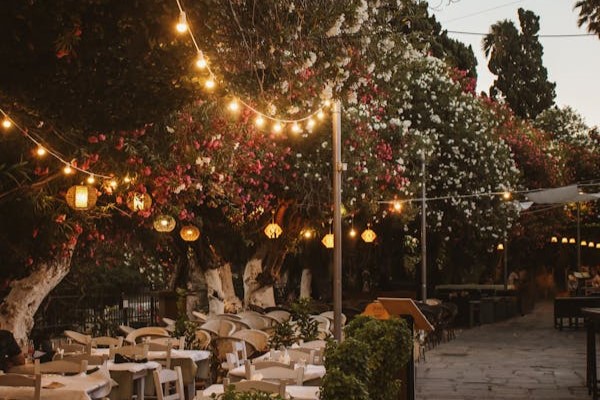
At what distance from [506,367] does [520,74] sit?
3860cm

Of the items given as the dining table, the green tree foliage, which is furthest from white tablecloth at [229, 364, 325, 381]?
the green tree foliage

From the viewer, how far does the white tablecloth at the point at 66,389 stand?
344 inches

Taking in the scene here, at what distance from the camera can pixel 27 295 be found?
48.3ft

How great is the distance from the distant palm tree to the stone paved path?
9556 millimetres

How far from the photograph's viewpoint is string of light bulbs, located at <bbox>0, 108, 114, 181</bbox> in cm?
1026

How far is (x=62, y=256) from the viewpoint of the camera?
14.3 m

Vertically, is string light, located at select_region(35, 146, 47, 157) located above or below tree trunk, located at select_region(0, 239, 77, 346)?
above

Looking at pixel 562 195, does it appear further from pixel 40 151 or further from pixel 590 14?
pixel 40 151

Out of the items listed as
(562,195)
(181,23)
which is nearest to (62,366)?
(181,23)

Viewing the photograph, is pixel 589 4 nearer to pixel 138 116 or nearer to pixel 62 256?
pixel 62 256

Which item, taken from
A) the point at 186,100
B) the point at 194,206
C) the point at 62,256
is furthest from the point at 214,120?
the point at 194,206

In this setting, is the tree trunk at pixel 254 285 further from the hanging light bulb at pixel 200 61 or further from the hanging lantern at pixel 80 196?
the hanging light bulb at pixel 200 61

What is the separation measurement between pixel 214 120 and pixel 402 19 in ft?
Answer: 11.1

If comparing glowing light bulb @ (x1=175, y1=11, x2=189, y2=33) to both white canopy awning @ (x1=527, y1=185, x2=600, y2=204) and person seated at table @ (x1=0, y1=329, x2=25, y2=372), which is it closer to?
person seated at table @ (x1=0, y1=329, x2=25, y2=372)
